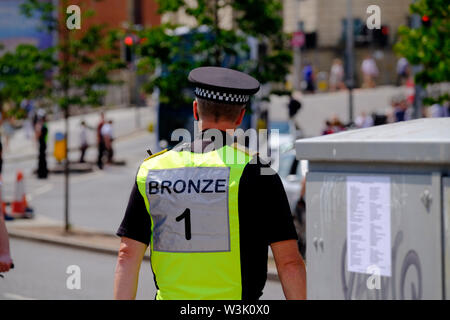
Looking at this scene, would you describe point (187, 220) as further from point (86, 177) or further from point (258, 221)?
point (86, 177)

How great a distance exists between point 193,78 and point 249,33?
11.1 m

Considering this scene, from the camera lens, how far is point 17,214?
17969 millimetres

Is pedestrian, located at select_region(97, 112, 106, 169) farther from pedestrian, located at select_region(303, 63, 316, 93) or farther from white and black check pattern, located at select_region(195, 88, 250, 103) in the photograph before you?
white and black check pattern, located at select_region(195, 88, 250, 103)

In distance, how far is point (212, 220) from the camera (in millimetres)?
3605

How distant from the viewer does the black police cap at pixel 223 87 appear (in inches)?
146

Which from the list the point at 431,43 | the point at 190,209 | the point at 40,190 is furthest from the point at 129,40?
the point at 190,209

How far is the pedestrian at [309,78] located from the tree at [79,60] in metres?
28.1

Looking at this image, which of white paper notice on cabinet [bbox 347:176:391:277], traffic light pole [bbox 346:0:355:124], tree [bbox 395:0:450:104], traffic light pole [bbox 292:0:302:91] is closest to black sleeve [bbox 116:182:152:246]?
white paper notice on cabinet [bbox 347:176:391:277]

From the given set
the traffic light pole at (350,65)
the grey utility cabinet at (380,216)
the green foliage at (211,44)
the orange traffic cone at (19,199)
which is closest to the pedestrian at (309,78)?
the traffic light pole at (350,65)

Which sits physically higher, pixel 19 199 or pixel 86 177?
pixel 19 199

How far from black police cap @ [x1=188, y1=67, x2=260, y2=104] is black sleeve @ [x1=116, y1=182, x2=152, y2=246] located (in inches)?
18.2

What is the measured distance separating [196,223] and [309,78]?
42169 mm

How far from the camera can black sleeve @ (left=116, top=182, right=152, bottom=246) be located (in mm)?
3676
